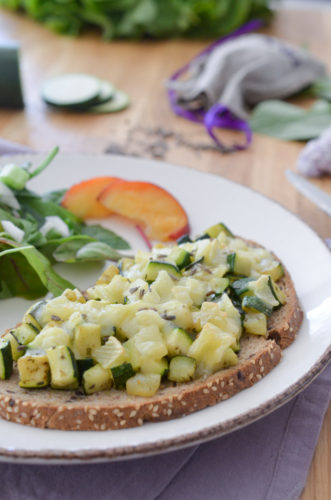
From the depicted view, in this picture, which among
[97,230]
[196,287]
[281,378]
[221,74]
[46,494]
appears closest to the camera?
[46,494]

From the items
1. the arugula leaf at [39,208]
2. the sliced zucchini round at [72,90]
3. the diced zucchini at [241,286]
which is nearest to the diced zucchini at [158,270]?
the diced zucchini at [241,286]

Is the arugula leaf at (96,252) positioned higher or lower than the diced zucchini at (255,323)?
lower

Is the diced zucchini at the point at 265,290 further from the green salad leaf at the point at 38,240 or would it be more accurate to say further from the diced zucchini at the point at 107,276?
the green salad leaf at the point at 38,240

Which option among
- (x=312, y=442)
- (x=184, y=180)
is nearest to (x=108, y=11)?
(x=184, y=180)

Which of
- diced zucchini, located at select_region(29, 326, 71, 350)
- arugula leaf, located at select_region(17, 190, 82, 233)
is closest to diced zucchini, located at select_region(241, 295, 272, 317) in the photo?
diced zucchini, located at select_region(29, 326, 71, 350)

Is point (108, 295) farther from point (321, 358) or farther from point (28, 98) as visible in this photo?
point (28, 98)

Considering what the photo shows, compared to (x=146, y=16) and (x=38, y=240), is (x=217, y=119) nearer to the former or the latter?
(x=146, y=16)
